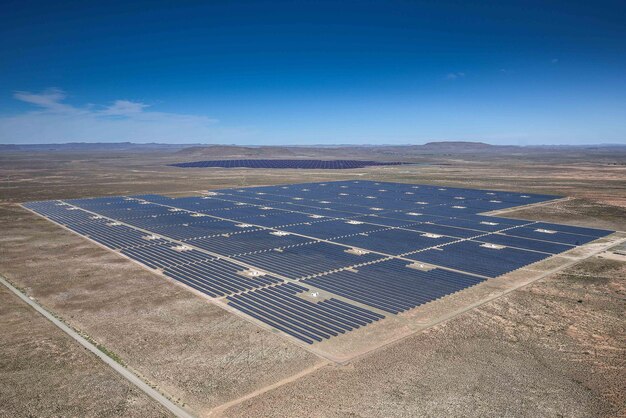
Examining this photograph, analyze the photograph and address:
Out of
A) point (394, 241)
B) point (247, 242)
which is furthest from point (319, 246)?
point (394, 241)

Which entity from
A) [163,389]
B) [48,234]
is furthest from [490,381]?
[48,234]

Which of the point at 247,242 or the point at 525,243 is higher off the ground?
the point at 247,242

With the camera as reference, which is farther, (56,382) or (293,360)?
(293,360)

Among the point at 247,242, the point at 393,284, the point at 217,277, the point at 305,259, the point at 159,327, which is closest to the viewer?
the point at 159,327

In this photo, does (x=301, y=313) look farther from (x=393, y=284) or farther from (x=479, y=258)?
(x=479, y=258)

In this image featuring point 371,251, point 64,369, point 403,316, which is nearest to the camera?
point 64,369

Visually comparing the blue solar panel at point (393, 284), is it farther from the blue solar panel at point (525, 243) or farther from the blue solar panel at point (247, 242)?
the blue solar panel at point (525, 243)

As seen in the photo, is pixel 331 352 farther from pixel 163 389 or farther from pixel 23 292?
pixel 23 292

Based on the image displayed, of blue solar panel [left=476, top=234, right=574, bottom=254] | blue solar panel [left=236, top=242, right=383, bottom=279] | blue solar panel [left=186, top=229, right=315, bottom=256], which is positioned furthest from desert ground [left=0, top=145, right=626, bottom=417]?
blue solar panel [left=186, top=229, right=315, bottom=256]
